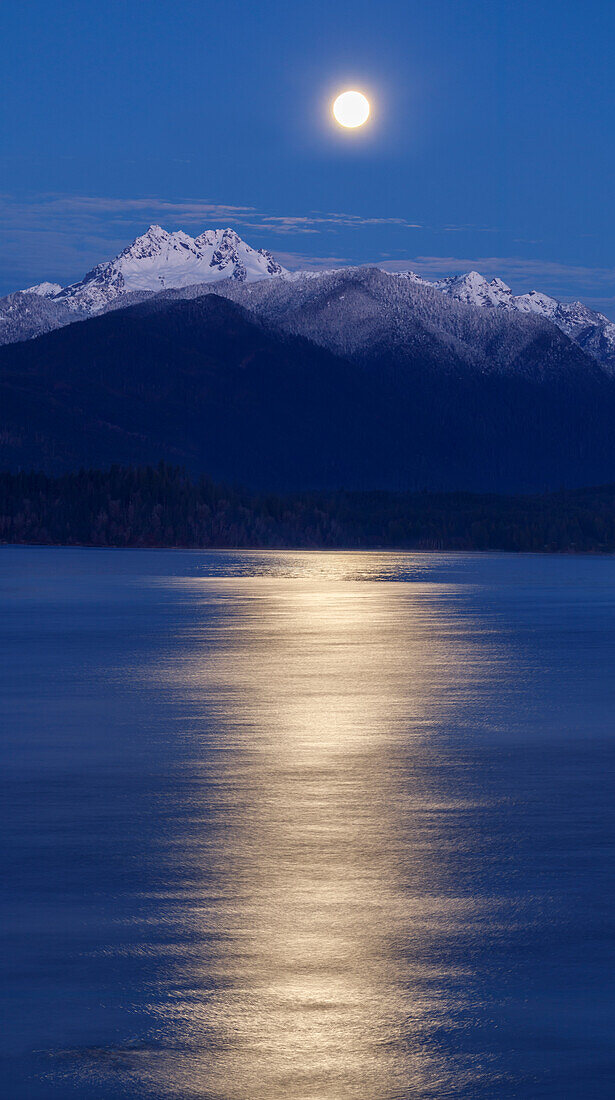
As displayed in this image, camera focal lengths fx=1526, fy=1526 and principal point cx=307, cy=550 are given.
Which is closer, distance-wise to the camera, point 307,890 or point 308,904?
point 308,904

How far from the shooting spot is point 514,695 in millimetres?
37344

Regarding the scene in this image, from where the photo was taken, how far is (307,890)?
15.1 meters

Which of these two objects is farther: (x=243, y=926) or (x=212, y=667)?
(x=212, y=667)

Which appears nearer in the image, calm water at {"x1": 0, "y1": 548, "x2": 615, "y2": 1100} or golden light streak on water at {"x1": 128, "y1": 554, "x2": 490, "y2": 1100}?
golden light streak on water at {"x1": 128, "y1": 554, "x2": 490, "y2": 1100}

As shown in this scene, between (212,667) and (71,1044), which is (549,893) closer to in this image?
(71,1044)

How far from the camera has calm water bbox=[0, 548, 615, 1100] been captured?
405 inches

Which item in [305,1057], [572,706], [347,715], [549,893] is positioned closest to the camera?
[305,1057]

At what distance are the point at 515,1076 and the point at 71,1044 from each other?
304cm

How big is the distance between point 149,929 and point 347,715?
18.5 meters

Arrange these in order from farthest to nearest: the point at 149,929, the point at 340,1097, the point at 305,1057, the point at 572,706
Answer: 1. the point at 572,706
2. the point at 149,929
3. the point at 305,1057
4. the point at 340,1097

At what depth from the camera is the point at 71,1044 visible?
10.5 metres

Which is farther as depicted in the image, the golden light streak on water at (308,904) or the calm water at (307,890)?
the calm water at (307,890)

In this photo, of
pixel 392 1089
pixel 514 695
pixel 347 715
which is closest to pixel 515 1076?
pixel 392 1089

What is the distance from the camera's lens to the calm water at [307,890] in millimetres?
10281
